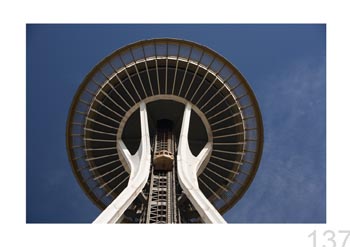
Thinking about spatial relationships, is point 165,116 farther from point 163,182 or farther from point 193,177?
point 193,177

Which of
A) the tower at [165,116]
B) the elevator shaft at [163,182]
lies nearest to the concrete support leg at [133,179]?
the tower at [165,116]

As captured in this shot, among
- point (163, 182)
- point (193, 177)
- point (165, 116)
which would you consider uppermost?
point (165, 116)

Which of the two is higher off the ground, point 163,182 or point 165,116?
point 165,116

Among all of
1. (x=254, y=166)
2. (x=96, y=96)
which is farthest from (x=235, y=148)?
(x=96, y=96)

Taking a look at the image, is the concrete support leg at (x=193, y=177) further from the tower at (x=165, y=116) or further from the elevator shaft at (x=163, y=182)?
the elevator shaft at (x=163, y=182)

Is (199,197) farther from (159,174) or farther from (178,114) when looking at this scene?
(178,114)

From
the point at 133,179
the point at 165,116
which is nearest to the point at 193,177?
the point at 133,179
